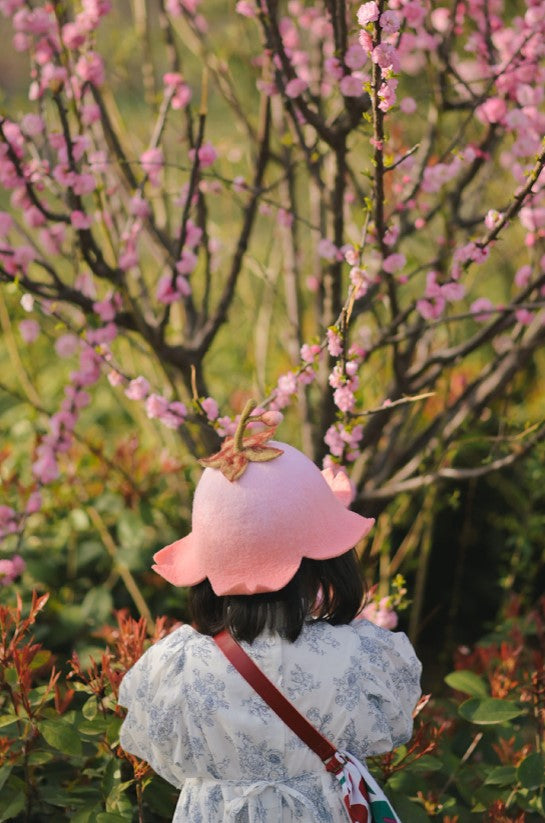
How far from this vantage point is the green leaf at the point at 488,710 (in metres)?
1.88

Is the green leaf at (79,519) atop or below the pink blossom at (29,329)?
below

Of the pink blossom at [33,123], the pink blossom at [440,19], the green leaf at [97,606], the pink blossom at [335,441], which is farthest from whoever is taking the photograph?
the pink blossom at [440,19]

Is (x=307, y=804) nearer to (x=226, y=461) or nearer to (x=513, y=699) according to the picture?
(x=226, y=461)

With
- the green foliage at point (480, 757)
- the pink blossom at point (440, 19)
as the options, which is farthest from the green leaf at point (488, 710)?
the pink blossom at point (440, 19)

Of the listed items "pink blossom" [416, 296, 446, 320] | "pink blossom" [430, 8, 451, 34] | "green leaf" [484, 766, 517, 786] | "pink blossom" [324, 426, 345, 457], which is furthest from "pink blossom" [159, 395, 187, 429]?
"pink blossom" [430, 8, 451, 34]

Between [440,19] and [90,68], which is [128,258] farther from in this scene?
[440,19]

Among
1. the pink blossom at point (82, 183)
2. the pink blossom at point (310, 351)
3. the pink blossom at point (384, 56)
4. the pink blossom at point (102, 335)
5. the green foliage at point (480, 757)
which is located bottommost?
the green foliage at point (480, 757)

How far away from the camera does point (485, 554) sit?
3.45 meters

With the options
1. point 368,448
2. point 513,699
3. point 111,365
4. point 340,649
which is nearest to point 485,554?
point 368,448

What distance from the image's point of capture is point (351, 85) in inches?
84.0

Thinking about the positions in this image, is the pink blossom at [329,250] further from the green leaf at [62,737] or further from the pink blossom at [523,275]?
the green leaf at [62,737]

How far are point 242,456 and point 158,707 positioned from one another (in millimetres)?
438

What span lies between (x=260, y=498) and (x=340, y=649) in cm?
30

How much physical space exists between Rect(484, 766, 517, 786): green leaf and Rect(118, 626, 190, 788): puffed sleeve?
698 mm
